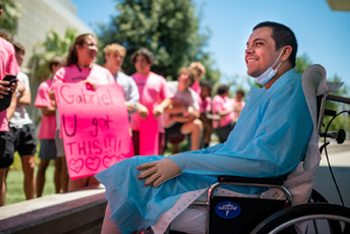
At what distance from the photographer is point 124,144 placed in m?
3.95

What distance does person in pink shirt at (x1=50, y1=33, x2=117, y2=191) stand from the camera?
3809 mm

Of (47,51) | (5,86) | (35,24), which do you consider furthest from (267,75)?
(47,51)

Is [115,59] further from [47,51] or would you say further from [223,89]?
[47,51]

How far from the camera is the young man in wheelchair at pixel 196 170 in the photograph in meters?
1.68

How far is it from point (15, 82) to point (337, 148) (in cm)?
252

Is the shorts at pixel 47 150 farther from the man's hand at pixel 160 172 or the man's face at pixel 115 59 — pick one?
the man's hand at pixel 160 172

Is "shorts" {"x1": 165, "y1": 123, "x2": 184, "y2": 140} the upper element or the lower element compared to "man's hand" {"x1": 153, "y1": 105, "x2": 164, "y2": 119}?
lower

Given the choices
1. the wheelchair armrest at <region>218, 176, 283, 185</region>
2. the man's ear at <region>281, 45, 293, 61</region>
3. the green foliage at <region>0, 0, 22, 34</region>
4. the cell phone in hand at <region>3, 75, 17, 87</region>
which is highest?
the green foliage at <region>0, 0, 22, 34</region>

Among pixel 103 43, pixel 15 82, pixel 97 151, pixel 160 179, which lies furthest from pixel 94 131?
pixel 103 43

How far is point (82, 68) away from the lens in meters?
3.93

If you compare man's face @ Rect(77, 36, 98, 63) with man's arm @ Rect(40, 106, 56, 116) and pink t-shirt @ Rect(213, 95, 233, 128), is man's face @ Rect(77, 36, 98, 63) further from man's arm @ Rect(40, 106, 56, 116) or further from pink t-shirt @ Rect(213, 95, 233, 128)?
pink t-shirt @ Rect(213, 95, 233, 128)

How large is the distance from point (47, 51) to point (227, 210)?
2589 centimetres

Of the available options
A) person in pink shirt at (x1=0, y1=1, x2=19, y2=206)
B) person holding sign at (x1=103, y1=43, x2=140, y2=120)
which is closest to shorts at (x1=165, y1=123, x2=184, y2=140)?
person holding sign at (x1=103, y1=43, x2=140, y2=120)

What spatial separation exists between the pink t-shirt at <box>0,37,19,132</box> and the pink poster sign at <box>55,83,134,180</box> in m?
0.63
